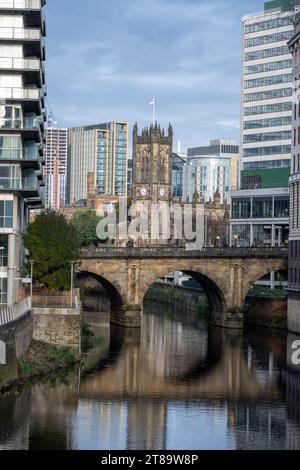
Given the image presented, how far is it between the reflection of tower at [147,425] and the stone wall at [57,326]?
1305cm

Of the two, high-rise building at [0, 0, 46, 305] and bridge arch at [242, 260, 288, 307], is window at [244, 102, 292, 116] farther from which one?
high-rise building at [0, 0, 46, 305]

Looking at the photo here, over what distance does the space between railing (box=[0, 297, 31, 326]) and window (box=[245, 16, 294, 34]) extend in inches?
3177

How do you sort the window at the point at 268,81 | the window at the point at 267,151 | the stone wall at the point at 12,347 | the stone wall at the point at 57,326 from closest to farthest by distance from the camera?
the stone wall at the point at 12,347, the stone wall at the point at 57,326, the window at the point at 268,81, the window at the point at 267,151

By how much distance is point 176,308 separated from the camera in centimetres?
15625

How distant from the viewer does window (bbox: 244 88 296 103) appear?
483 feet

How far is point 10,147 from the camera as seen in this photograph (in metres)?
84.8

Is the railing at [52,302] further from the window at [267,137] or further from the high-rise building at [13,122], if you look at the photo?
the window at [267,137]

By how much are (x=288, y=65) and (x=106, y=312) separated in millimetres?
42009

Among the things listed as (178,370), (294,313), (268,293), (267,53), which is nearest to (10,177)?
(178,370)

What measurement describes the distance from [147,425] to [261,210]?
87.3 meters

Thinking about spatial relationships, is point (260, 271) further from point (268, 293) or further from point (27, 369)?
point (27, 369)

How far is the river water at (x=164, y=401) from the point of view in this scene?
5738cm

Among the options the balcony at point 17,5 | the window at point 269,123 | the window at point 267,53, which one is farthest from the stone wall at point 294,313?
the window at point 267,53
